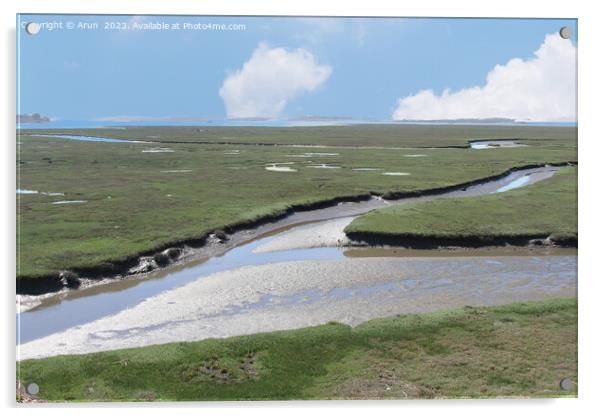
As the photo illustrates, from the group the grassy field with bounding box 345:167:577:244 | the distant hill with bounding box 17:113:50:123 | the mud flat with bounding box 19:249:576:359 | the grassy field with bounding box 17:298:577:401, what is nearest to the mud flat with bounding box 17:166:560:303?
the mud flat with bounding box 19:249:576:359

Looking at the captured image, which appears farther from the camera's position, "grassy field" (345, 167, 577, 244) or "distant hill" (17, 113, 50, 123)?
"grassy field" (345, 167, 577, 244)

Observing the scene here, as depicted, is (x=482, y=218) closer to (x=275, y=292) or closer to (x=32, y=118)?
(x=275, y=292)

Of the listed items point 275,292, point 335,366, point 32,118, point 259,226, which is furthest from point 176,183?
point 335,366

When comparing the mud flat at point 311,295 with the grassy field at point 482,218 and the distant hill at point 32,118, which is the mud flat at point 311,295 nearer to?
the grassy field at point 482,218

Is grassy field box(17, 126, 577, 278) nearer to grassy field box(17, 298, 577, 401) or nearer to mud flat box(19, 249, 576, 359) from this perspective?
mud flat box(19, 249, 576, 359)

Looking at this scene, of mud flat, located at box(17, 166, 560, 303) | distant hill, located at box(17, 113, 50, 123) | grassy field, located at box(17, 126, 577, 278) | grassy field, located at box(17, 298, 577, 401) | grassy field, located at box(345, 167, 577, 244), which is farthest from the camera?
grassy field, located at box(345, 167, 577, 244)

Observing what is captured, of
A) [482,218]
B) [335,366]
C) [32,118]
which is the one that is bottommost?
[335,366]

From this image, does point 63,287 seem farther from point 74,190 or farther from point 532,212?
point 532,212

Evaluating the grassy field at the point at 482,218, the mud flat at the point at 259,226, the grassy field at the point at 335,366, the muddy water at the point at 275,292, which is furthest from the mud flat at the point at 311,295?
the mud flat at the point at 259,226
